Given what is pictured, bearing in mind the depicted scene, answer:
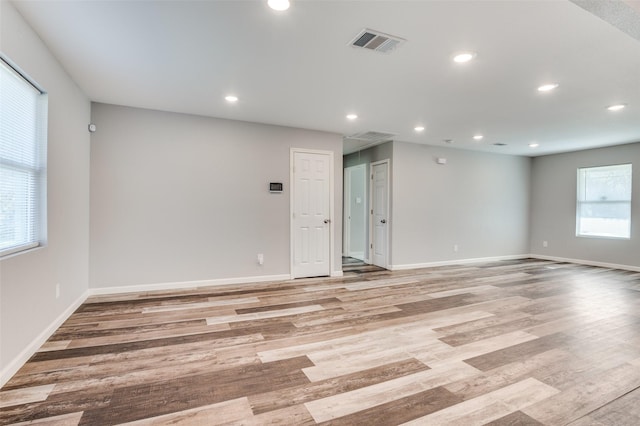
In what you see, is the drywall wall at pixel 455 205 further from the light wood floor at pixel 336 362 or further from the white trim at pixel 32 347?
the white trim at pixel 32 347

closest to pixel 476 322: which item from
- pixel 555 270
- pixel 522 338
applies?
pixel 522 338

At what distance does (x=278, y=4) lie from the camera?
2.03m

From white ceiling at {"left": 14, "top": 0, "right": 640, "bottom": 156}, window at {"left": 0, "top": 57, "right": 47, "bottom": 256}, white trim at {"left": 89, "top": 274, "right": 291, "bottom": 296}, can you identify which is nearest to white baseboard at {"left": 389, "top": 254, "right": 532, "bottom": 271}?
white trim at {"left": 89, "top": 274, "right": 291, "bottom": 296}

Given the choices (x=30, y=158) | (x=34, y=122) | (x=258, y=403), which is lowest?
(x=258, y=403)

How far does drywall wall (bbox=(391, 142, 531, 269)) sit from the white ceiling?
179cm

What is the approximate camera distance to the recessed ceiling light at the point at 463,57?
2629 millimetres

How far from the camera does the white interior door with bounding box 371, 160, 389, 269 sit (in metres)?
6.17

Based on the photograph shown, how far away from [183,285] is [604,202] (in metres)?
8.16

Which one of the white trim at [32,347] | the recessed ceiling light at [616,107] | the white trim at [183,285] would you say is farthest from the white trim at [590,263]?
the white trim at [32,347]

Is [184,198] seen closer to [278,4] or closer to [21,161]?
[21,161]

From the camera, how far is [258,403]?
185 cm

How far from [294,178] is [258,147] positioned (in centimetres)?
74

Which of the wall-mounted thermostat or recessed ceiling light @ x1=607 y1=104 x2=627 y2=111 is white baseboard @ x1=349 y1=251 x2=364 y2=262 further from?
recessed ceiling light @ x1=607 y1=104 x2=627 y2=111

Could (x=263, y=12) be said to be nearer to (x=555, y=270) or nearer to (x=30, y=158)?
(x=30, y=158)
